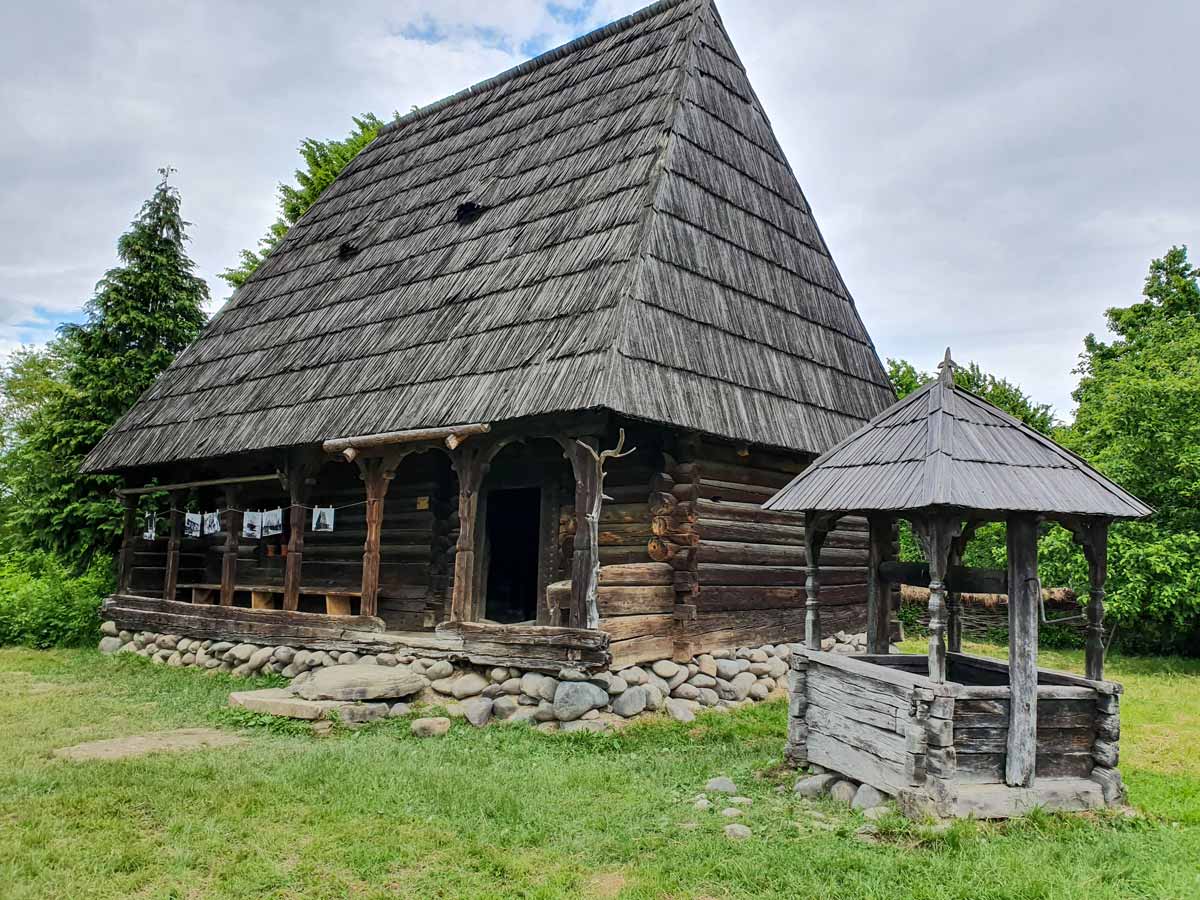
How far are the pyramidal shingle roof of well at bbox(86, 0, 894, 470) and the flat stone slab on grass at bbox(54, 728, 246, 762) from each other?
3693 mm

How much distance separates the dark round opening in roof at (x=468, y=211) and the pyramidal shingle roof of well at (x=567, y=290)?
108 mm

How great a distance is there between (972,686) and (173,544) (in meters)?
12.0

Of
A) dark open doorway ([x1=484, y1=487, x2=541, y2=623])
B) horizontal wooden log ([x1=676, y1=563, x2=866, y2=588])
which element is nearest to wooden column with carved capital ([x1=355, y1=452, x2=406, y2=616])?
dark open doorway ([x1=484, y1=487, x2=541, y2=623])

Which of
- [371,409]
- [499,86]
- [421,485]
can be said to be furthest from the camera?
[499,86]

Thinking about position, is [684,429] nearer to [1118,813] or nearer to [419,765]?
[419,765]

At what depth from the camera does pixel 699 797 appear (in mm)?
5945

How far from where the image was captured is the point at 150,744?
7551 mm

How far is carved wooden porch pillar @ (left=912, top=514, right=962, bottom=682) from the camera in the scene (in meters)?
5.61

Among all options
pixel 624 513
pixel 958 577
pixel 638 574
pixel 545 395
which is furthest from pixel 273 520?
pixel 958 577

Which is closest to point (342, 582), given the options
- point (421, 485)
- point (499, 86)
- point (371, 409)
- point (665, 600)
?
point (421, 485)

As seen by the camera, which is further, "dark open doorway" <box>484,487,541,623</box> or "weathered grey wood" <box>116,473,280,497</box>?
"dark open doorway" <box>484,487,541,623</box>

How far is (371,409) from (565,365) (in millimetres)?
2938

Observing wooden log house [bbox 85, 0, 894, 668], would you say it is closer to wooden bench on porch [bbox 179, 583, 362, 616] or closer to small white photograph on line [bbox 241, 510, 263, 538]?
wooden bench on porch [bbox 179, 583, 362, 616]

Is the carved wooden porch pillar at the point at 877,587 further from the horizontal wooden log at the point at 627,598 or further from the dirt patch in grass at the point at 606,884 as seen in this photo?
the dirt patch in grass at the point at 606,884
